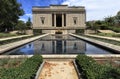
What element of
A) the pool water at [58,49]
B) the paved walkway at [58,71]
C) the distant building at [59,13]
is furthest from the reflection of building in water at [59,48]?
the distant building at [59,13]

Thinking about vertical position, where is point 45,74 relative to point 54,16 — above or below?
below

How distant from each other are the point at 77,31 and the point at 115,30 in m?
10.4

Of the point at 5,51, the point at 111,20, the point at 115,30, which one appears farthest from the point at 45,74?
the point at 111,20

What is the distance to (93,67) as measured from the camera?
21.4 feet

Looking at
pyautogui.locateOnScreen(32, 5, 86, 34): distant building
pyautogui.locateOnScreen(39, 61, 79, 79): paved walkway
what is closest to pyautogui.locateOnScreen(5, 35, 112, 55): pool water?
pyautogui.locateOnScreen(39, 61, 79, 79): paved walkway

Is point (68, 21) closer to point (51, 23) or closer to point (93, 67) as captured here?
point (51, 23)

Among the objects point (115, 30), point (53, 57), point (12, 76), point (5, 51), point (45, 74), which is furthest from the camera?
point (115, 30)

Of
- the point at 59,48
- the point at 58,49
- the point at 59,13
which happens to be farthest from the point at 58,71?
the point at 59,13

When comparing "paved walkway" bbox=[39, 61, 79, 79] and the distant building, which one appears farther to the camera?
the distant building

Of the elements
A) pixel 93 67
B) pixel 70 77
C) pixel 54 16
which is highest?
pixel 54 16

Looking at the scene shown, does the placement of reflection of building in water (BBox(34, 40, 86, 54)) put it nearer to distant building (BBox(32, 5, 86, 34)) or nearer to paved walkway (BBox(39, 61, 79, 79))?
paved walkway (BBox(39, 61, 79, 79))

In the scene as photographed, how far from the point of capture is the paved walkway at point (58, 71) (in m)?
7.02

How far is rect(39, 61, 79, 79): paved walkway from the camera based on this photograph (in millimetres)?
7016

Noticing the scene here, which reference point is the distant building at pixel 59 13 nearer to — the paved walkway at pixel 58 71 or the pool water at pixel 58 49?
the pool water at pixel 58 49
